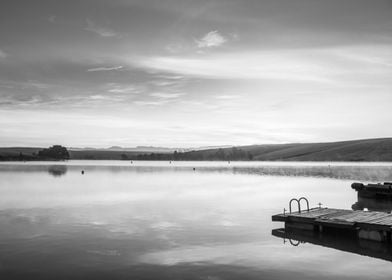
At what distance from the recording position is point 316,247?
70.1 ft

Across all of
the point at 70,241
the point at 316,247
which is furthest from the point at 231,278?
the point at 70,241

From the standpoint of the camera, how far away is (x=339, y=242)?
22.4 meters

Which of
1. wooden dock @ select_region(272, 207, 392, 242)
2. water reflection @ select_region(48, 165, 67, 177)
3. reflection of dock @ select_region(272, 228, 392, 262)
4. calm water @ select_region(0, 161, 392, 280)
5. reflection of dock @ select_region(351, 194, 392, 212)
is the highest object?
water reflection @ select_region(48, 165, 67, 177)

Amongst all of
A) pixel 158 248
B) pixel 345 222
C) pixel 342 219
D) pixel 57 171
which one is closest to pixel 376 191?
pixel 342 219

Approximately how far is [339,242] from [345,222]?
154 centimetres

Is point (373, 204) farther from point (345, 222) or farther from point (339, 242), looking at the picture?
point (339, 242)

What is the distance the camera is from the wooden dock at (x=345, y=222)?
22247 mm

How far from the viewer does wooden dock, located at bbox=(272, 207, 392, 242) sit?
2225 cm

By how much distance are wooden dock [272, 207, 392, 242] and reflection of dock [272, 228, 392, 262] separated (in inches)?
19.5

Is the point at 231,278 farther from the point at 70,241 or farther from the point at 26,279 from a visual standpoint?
the point at 70,241

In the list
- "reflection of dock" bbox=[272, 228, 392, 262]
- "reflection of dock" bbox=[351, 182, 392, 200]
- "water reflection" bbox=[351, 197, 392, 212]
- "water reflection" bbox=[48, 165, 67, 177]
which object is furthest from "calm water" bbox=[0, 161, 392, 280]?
"water reflection" bbox=[48, 165, 67, 177]

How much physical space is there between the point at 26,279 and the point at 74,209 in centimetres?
1967

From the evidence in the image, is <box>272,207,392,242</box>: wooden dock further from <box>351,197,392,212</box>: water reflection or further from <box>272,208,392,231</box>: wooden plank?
<box>351,197,392,212</box>: water reflection

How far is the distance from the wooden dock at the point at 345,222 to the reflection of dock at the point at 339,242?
495 mm
